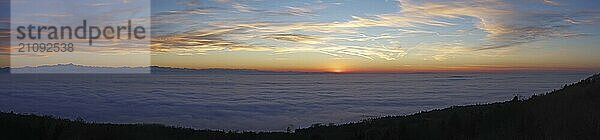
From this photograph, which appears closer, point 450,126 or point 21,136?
point 21,136

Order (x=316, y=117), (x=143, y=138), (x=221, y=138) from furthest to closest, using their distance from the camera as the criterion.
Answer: (x=316, y=117)
(x=221, y=138)
(x=143, y=138)

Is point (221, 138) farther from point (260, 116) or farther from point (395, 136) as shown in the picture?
point (260, 116)

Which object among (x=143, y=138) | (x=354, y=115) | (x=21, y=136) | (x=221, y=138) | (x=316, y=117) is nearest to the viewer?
(x=21, y=136)

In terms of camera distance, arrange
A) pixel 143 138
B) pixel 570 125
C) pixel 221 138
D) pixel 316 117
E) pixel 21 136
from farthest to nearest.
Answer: pixel 316 117, pixel 221 138, pixel 143 138, pixel 21 136, pixel 570 125

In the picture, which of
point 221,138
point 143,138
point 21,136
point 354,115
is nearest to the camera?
point 21,136

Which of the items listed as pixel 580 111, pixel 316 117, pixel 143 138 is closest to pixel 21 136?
pixel 143 138

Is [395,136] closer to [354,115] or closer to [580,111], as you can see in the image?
[580,111]

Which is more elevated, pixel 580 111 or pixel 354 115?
pixel 580 111

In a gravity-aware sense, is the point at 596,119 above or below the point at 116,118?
above

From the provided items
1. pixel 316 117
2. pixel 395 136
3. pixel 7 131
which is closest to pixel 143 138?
pixel 7 131
